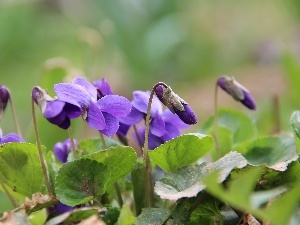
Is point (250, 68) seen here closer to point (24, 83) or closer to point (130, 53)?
point (130, 53)

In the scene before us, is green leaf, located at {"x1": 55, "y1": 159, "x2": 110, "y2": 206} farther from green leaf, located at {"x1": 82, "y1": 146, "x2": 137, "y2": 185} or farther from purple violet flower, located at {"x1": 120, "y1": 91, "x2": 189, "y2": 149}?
purple violet flower, located at {"x1": 120, "y1": 91, "x2": 189, "y2": 149}

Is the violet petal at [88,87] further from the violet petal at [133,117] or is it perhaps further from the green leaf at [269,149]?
the green leaf at [269,149]

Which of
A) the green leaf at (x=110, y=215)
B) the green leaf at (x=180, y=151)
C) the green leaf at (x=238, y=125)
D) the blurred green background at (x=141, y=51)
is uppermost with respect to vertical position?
the green leaf at (x=180, y=151)

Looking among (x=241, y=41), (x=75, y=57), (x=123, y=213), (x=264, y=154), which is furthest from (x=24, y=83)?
(x=123, y=213)

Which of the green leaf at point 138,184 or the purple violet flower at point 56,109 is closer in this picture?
the purple violet flower at point 56,109

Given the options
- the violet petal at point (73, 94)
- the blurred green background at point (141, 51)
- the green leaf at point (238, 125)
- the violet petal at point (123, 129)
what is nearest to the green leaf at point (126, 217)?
the violet petal at point (73, 94)

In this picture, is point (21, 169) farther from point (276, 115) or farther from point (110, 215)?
point (276, 115)
